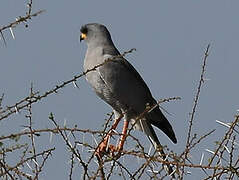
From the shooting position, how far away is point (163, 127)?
7488 mm

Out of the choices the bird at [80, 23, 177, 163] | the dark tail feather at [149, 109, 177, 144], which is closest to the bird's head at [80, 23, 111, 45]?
the bird at [80, 23, 177, 163]

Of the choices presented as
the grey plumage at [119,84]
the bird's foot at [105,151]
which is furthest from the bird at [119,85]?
the bird's foot at [105,151]

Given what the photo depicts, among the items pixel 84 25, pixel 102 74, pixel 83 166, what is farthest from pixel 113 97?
pixel 83 166

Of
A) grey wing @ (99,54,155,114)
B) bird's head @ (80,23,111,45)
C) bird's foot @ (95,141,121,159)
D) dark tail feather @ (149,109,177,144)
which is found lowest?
bird's foot @ (95,141,121,159)

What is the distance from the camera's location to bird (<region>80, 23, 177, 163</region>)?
278 inches

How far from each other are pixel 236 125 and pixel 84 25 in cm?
423

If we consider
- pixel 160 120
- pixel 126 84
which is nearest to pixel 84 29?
pixel 126 84

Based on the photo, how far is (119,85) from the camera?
7.24m

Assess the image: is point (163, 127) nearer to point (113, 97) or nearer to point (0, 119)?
point (113, 97)

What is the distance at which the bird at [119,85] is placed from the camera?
7051 millimetres

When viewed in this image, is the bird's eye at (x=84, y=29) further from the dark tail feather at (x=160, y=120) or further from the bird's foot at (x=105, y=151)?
the bird's foot at (x=105, y=151)

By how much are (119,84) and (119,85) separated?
0.01m

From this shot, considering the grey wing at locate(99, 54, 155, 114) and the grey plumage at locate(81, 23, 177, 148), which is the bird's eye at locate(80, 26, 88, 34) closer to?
the grey plumage at locate(81, 23, 177, 148)

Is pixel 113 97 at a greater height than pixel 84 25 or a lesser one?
lesser
